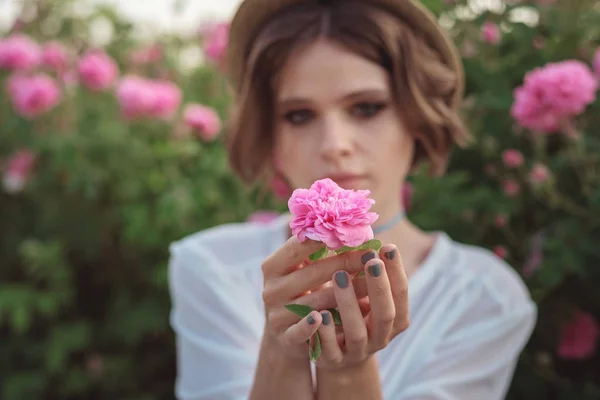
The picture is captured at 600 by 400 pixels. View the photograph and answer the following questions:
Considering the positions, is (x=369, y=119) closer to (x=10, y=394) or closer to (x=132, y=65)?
(x=10, y=394)

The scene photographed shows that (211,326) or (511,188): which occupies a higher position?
(511,188)

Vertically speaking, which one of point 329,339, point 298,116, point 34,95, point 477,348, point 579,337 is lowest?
point 579,337

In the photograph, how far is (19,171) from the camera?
3.07m

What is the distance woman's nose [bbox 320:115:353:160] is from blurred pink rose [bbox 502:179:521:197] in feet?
2.42

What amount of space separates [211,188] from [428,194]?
0.97m

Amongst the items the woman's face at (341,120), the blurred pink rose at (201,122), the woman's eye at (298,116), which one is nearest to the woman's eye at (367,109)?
the woman's face at (341,120)

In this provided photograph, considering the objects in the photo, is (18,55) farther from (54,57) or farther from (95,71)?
(95,71)

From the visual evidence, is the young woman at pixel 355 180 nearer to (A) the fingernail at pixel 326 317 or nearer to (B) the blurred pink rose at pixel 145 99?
(A) the fingernail at pixel 326 317

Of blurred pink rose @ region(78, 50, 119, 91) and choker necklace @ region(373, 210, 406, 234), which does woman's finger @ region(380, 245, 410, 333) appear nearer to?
choker necklace @ region(373, 210, 406, 234)

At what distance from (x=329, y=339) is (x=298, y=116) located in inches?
25.5

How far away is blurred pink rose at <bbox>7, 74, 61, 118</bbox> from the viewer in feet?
9.98

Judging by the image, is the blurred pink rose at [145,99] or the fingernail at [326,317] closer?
the fingernail at [326,317]

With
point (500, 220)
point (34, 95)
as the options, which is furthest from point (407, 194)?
point (34, 95)

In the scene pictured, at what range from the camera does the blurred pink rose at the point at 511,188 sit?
6.59 ft
